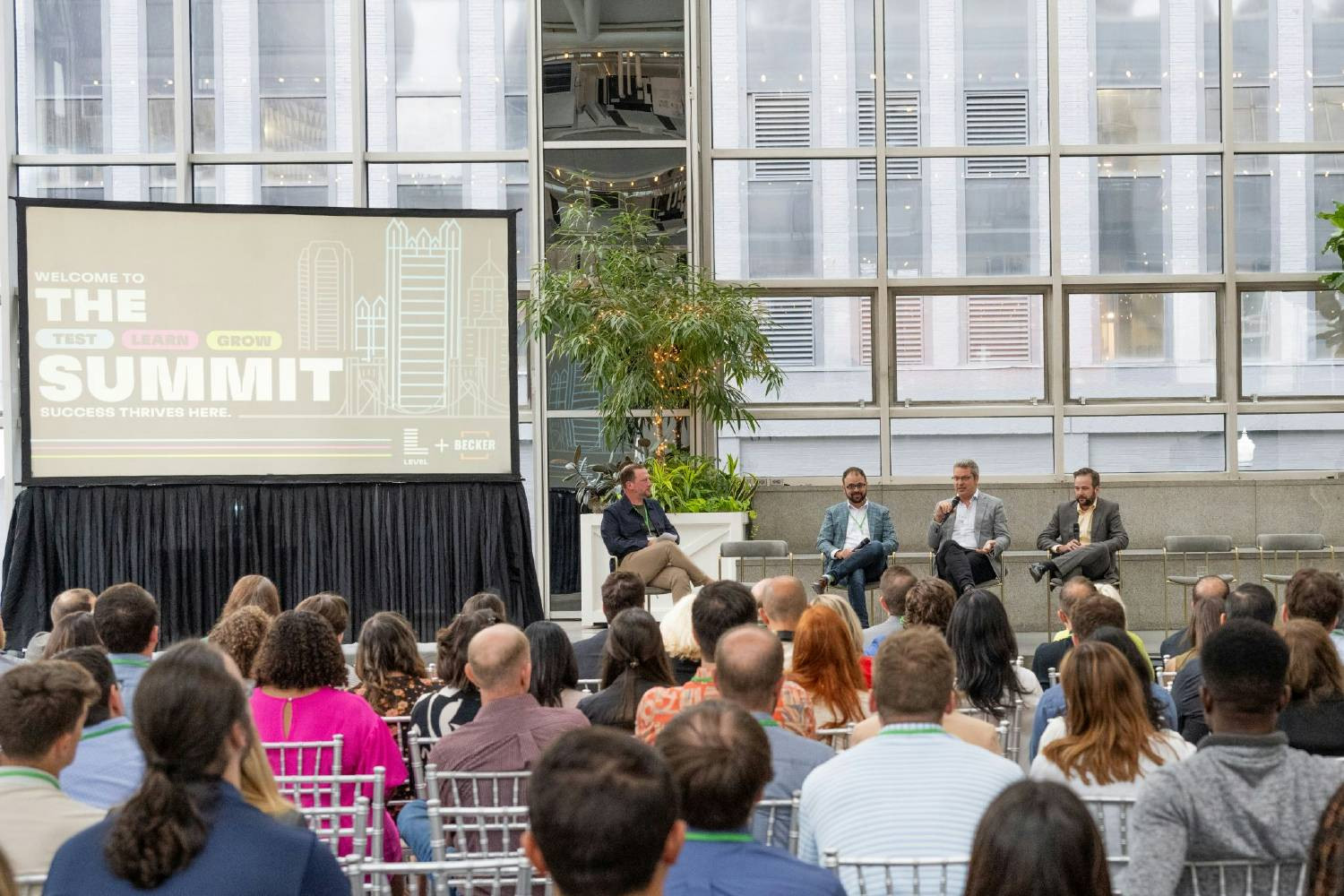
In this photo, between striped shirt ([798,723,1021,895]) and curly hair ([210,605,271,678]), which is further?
curly hair ([210,605,271,678])

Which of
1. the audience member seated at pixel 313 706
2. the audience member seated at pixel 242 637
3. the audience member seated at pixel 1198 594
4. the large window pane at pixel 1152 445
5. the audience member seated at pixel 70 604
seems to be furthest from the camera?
the large window pane at pixel 1152 445

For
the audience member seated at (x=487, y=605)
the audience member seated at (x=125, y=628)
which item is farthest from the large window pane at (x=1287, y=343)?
the audience member seated at (x=125, y=628)

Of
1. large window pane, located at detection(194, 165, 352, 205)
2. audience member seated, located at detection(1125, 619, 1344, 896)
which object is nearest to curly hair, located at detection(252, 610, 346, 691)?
audience member seated, located at detection(1125, 619, 1344, 896)

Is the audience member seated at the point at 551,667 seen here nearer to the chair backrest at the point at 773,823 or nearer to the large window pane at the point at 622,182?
the chair backrest at the point at 773,823

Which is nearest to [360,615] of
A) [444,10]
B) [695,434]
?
[695,434]

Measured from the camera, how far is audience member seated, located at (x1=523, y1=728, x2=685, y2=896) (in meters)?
1.55

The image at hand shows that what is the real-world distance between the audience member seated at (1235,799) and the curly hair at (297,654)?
2.19 meters

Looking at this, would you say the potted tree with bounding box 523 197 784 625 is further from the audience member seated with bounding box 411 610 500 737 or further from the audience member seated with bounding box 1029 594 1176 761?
the audience member seated with bounding box 1029 594 1176 761

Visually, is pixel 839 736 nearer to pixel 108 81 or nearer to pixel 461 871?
pixel 461 871

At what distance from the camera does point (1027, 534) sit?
34.3ft

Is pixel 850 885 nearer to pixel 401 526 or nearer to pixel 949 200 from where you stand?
pixel 401 526

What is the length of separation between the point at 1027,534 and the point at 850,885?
27.9 feet

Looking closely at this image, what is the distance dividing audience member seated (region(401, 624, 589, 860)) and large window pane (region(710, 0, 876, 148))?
7.91m

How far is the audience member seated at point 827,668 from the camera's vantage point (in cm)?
402
